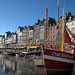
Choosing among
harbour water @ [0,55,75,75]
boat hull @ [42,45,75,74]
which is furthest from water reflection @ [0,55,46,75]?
boat hull @ [42,45,75,74]

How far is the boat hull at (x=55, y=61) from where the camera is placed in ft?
50.3

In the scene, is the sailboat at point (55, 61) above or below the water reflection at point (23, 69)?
above

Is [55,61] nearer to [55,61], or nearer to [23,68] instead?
[55,61]

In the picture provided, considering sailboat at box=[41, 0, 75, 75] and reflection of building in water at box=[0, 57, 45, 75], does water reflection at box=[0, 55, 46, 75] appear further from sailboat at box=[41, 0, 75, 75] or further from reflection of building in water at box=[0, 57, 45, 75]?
sailboat at box=[41, 0, 75, 75]

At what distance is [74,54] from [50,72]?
15.6 feet

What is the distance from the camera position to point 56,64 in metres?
15.6

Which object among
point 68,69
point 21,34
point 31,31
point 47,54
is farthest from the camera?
point 21,34

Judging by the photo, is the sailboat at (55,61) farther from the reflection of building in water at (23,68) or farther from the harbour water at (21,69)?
the reflection of building in water at (23,68)

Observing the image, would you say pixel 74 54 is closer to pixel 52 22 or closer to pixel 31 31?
pixel 52 22

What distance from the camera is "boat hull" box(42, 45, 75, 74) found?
15339mm

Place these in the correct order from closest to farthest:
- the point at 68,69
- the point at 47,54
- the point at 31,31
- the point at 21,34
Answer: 1. the point at 47,54
2. the point at 68,69
3. the point at 31,31
4. the point at 21,34

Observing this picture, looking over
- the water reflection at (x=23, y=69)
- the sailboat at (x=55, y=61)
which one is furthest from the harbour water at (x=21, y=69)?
the sailboat at (x=55, y=61)

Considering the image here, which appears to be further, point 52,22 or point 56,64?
point 52,22

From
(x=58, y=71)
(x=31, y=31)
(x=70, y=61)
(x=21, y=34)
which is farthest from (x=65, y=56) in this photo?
(x=21, y=34)
